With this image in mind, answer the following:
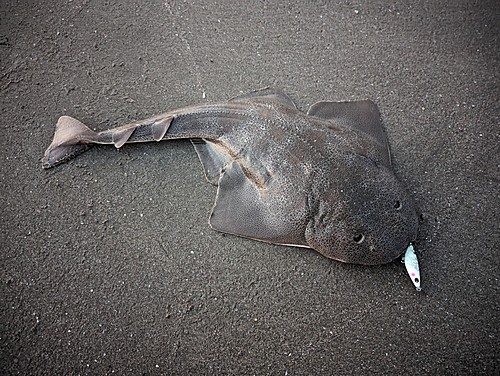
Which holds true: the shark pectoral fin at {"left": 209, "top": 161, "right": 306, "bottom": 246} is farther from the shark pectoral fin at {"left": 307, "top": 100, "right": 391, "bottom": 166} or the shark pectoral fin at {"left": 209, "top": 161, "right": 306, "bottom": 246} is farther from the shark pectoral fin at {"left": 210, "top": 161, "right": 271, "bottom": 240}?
the shark pectoral fin at {"left": 307, "top": 100, "right": 391, "bottom": 166}

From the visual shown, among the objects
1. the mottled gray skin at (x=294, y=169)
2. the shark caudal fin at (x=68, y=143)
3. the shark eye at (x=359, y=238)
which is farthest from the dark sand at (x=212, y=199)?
the shark eye at (x=359, y=238)

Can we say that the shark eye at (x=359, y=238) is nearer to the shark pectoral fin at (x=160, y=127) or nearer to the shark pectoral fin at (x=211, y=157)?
the shark pectoral fin at (x=211, y=157)

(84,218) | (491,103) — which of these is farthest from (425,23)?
(84,218)

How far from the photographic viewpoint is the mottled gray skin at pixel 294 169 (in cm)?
281

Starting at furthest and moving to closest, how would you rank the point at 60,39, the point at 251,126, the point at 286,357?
the point at 60,39
the point at 251,126
the point at 286,357

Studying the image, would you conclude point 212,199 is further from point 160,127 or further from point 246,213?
point 160,127

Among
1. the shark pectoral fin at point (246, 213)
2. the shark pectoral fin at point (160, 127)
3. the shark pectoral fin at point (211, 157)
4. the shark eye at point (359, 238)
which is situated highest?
the shark pectoral fin at point (160, 127)

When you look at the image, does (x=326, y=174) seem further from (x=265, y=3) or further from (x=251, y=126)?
(x=265, y=3)

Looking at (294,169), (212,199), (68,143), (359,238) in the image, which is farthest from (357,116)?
(68,143)

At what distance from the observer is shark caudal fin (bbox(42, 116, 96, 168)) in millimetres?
3315

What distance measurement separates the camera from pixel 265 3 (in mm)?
4129

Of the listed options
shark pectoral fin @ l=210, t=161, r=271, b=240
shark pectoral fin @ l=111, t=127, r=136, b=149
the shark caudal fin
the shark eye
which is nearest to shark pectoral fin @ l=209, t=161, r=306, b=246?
shark pectoral fin @ l=210, t=161, r=271, b=240

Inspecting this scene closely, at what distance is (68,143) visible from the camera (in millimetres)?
3332

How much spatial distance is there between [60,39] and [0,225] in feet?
6.30
